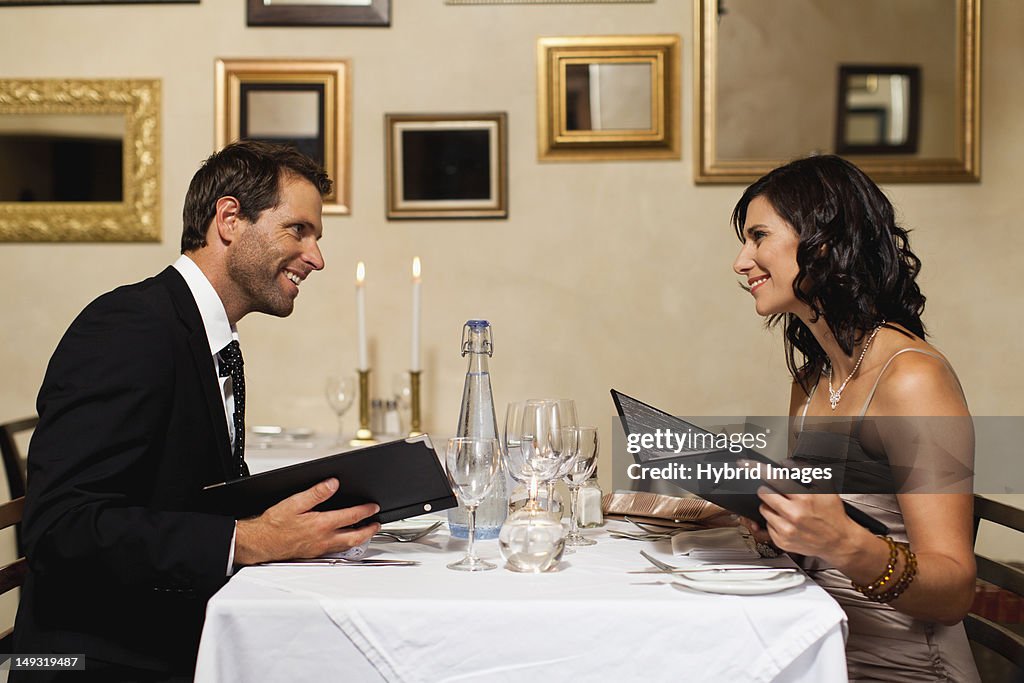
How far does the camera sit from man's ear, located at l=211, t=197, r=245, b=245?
2.06 m

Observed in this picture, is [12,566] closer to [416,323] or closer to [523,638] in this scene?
[523,638]

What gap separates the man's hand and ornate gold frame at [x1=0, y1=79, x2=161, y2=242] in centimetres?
229

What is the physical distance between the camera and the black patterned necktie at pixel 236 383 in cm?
196

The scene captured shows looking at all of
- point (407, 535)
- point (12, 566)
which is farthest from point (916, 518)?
point (12, 566)

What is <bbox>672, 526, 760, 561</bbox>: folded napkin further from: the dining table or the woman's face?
the woman's face

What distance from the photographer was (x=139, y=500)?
1.69 m

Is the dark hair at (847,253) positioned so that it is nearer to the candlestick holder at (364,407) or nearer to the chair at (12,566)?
the chair at (12,566)

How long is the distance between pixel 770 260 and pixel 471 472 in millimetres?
860

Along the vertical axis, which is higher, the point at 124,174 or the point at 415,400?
the point at 124,174

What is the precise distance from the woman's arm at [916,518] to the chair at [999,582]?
0.16 metres

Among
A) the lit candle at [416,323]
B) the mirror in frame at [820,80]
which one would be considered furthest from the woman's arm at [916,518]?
the mirror in frame at [820,80]

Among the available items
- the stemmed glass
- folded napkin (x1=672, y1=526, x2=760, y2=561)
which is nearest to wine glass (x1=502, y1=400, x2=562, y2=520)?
the stemmed glass

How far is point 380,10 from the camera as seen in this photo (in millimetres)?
3482

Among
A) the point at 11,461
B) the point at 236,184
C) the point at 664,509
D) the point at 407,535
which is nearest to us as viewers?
the point at 407,535
